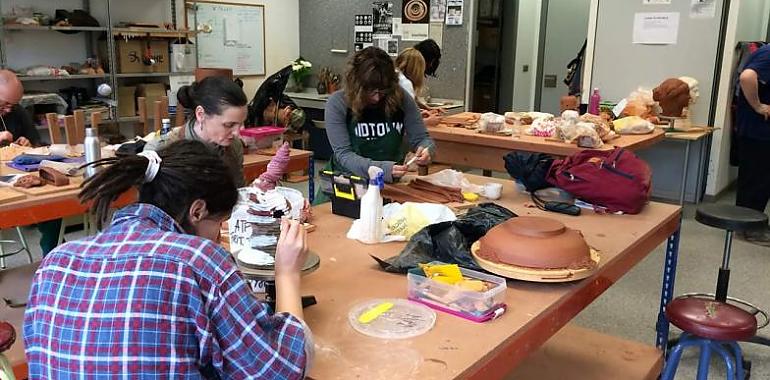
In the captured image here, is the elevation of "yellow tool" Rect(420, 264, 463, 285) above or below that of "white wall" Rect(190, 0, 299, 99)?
below

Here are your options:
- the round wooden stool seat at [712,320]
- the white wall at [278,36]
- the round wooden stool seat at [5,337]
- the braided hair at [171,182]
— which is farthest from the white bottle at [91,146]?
the white wall at [278,36]

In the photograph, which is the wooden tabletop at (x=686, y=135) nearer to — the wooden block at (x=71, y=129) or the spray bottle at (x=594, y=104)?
the spray bottle at (x=594, y=104)

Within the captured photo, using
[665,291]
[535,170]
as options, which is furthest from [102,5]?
[665,291]

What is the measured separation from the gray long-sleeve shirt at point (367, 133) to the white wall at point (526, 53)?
14.3 ft

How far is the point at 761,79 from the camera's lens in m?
4.22

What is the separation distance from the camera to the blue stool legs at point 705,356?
6.86 ft

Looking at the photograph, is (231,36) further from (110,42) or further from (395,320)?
(395,320)

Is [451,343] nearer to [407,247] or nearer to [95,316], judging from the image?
[407,247]

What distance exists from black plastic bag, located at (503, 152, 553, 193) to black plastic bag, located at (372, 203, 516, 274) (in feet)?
2.07

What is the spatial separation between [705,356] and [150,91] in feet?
15.7

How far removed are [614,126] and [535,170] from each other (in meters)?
2.00

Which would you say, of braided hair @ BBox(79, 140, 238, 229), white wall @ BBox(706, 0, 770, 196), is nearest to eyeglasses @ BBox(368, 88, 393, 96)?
braided hair @ BBox(79, 140, 238, 229)

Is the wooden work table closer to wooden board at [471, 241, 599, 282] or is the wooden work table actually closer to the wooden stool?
the wooden stool

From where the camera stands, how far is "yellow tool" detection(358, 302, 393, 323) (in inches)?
55.8
